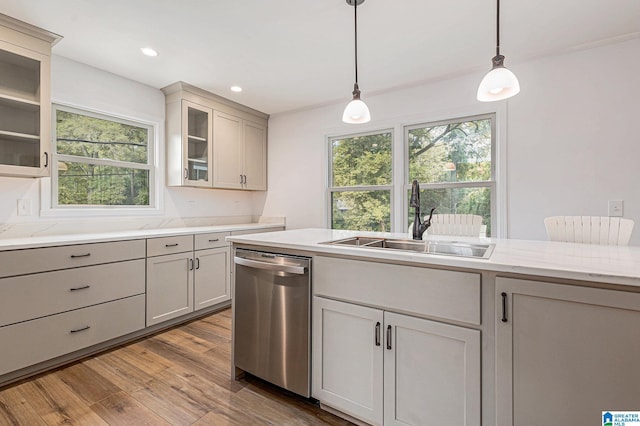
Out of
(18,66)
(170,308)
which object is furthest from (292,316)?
(18,66)

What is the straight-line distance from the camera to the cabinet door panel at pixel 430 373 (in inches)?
49.4

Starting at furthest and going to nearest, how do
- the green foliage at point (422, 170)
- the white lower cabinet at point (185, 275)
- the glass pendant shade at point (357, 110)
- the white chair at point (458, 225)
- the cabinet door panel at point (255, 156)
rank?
the cabinet door panel at point (255, 156) → the green foliage at point (422, 170) → the white lower cabinet at point (185, 275) → the white chair at point (458, 225) → the glass pendant shade at point (357, 110)

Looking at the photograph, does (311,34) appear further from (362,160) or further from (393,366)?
(393,366)

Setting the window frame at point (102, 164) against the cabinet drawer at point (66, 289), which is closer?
the cabinet drawer at point (66, 289)

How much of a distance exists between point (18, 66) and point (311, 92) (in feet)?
8.20

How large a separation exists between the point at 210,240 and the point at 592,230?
3.11m

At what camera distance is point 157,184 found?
134 inches

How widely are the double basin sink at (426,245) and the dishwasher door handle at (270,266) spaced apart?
239 mm

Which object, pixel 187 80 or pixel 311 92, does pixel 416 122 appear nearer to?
pixel 311 92

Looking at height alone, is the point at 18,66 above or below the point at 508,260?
above

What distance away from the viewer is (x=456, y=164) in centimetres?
316

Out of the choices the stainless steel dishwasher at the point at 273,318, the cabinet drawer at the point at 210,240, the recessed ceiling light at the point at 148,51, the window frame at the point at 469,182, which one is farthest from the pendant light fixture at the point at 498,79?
the cabinet drawer at the point at 210,240

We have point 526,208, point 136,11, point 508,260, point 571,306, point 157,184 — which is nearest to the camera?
point 571,306

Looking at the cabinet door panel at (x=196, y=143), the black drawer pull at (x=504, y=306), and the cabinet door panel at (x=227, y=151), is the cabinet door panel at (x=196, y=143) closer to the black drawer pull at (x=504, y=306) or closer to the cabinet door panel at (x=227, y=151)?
the cabinet door panel at (x=227, y=151)
